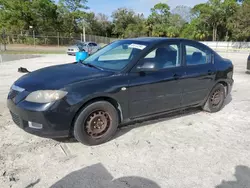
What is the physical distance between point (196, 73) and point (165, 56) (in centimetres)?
76

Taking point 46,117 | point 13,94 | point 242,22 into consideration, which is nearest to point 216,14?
point 242,22

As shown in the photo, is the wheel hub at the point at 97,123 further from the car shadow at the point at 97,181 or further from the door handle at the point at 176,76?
the door handle at the point at 176,76

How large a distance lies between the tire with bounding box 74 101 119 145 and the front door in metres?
0.37

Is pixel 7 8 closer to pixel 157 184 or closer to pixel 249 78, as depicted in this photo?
pixel 249 78

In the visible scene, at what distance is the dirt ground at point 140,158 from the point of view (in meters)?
2.76

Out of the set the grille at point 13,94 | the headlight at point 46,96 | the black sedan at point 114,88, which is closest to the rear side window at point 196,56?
the black sedan at point 114,88

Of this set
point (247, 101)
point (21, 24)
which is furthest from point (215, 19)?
point (247, 101)

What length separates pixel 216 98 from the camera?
16.9 feet

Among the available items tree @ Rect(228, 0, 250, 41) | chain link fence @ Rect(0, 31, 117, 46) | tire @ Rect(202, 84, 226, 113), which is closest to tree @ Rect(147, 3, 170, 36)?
tree @ Rect(228, 0, 250, 41)

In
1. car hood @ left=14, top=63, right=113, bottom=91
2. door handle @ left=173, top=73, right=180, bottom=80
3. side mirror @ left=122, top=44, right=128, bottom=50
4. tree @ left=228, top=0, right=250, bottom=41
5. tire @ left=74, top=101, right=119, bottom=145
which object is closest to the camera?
car hood @ left=14, top=63, right=113, bottom=91

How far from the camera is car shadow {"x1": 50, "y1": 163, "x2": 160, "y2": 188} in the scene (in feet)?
8.75

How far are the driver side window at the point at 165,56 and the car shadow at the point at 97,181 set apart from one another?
186 centimetres

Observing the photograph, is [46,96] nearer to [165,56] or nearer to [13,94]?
[13,94]

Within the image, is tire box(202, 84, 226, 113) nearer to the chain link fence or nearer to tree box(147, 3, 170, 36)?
the chain link fence
